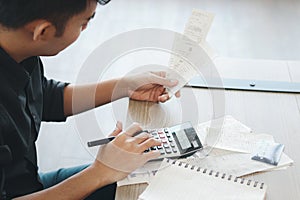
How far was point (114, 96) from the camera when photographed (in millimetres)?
1109

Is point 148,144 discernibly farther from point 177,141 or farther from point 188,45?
point 188,45

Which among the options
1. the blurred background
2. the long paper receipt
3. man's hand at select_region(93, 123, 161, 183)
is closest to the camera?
man's hand at select_region(93, 123, 161, 183)

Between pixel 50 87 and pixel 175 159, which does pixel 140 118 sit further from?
pixel 50 87

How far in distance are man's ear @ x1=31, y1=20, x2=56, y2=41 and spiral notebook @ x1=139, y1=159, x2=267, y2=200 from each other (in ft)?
1.06

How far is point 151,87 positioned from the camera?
3.46 ft

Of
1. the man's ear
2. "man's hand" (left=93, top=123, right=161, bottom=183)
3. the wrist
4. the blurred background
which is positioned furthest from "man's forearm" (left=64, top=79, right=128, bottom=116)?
the blurred background

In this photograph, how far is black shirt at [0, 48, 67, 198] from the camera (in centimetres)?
83

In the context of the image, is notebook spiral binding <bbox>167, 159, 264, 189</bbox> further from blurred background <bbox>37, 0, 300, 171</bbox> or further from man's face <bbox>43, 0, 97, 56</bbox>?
blurred background <bbox>37, 0, 300, 171</bbox>

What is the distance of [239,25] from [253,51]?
0.85 ft

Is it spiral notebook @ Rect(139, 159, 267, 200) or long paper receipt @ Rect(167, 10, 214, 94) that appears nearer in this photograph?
spiral notebook @ Rect(139, 159, 267, 200)

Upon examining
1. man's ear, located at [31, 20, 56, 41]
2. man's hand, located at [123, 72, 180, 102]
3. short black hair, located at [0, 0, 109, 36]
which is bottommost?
man's hand, located at [123, 72, 180, 102]

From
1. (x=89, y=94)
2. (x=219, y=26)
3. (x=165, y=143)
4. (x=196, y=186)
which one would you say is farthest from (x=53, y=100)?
(x=219, y=26)

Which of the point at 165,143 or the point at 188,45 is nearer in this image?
the point at 165,143

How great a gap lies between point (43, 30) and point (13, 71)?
0.37 ft
